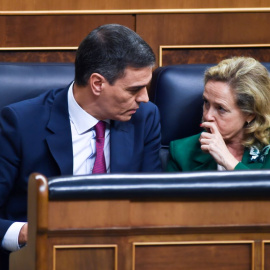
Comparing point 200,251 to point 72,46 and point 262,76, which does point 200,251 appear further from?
point 72,46

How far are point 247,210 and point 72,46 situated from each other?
118 cm

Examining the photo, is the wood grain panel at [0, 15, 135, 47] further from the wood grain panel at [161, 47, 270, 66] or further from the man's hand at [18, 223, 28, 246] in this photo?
the man's hand at [18, 223, 28, 246]

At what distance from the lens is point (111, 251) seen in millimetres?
1021

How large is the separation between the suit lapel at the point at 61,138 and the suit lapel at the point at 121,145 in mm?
107

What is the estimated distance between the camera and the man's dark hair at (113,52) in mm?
1572

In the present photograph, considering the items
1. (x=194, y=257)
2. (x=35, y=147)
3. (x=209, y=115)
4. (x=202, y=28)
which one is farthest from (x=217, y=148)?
(x=194, y=257)

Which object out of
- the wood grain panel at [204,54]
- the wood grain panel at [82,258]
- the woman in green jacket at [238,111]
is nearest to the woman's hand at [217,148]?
the woman in green jacket at [238,111]

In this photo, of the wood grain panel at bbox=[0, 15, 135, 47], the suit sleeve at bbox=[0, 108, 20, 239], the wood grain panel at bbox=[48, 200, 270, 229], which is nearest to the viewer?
the wood grain panel at bbox=[48, 200, 270, 229]

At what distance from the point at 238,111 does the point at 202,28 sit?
473 millimetres

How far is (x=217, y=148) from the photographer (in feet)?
5.54

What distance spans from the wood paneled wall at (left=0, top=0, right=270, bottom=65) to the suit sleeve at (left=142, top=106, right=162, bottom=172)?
0.44m

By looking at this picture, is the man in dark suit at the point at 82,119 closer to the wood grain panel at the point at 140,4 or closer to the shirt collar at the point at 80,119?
the shirt collar at the point at 80,119

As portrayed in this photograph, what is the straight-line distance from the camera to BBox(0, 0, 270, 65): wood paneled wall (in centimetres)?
209

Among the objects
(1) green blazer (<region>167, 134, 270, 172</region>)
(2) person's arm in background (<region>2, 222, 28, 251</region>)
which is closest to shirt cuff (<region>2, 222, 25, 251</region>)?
(2) person's arm in background (<region>2, 222, 28, 251</region>)
